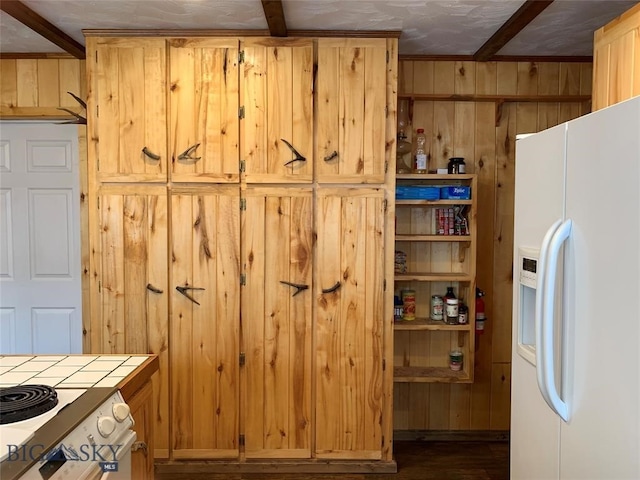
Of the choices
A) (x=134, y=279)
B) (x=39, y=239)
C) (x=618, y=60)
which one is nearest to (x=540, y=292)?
(x=618, y=60)

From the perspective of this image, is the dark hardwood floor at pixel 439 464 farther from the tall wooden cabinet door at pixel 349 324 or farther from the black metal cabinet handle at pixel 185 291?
the black metal cabinet handle at pixel 185 291

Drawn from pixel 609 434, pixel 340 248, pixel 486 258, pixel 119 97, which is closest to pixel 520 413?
pixel 609 434

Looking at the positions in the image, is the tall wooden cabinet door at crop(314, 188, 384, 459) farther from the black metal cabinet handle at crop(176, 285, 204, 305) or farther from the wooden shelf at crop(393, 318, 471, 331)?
the black metal cabinet handle at crop(176, 285, 204, 305)

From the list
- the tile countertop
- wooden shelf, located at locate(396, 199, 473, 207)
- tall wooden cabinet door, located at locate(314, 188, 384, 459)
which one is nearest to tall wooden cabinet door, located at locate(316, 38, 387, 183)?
tall wooden cabinet door, located at locate(314, 188, 384, 459)

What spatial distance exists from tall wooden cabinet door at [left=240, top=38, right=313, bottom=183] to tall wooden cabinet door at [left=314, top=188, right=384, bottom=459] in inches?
9.4

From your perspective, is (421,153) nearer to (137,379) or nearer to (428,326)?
(428,326)

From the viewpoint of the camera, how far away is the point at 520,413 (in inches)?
66.0

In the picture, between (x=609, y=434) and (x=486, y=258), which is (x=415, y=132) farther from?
(x=609, y=434)

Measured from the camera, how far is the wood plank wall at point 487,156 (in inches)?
115

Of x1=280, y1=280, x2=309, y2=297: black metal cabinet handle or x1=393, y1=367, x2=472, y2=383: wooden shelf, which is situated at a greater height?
x1=280, y1=280, x2=309, y2=297: black metal cabinet handle

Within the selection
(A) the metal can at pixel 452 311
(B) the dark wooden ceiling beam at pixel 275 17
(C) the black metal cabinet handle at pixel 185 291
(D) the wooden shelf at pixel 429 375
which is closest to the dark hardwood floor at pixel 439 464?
(D) the wooden shelf at pixel 429 375

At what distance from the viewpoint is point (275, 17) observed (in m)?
2.19

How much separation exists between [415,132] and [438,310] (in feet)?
3.48

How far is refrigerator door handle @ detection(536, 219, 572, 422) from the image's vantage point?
129cm
